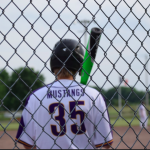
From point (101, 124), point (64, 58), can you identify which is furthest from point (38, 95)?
point (101, 124)

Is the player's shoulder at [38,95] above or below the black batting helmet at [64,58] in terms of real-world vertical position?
below

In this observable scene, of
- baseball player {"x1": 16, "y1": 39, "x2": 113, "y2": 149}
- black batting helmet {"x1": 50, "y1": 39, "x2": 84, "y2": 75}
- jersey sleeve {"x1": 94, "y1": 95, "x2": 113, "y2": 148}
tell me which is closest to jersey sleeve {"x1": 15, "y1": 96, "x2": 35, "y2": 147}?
baseball player {"x1": 16, "y1": 39, "x2": 113, "y2": 149}

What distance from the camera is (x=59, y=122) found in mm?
2084

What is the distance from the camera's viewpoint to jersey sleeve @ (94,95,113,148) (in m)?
2.09

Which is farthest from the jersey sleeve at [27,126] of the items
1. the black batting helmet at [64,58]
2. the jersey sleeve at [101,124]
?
the jersey sleeve at [101,124]

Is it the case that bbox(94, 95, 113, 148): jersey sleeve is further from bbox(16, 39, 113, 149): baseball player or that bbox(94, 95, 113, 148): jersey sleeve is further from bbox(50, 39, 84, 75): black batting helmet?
bbox(50, 39, 84, 75): black batting helmet

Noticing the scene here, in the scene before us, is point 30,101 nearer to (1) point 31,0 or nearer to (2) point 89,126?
(2) point 89,126

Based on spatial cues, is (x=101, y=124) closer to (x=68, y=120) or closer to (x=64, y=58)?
(x=68, y=120)

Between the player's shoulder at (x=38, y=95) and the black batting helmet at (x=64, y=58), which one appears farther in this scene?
the black batting helmet at (x=64, y=58)

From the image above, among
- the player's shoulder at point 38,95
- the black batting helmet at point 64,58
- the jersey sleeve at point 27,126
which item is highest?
the black batting helmet at point 64,58

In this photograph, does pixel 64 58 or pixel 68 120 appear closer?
pixel 68 120

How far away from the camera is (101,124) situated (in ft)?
6.91

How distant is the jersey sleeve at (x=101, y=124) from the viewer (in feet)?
6.86

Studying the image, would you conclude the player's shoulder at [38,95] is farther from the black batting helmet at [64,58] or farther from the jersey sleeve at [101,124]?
the jersey sleeve at [101,124]
